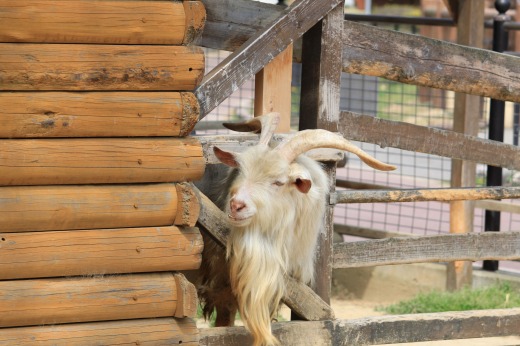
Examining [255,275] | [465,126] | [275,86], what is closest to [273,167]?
[255,275]

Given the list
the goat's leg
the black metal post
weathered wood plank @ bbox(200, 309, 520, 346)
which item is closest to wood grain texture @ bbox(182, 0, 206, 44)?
weathered wood plank @ bbox(200, 309, 520, 346)

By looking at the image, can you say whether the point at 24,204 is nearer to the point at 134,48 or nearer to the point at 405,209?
the point at 134,48

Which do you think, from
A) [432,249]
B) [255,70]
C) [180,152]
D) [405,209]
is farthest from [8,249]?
[405,209]

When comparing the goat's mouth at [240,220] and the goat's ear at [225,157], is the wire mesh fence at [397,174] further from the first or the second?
the goat's mouth at [240,220]

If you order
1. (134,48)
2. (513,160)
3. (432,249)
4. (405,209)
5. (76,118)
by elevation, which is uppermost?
(134,48)

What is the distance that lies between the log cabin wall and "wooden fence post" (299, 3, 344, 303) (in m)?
0.81

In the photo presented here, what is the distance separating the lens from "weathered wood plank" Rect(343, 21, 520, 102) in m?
5.80

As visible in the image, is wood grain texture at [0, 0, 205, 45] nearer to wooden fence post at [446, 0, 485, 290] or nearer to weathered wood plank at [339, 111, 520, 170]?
weathered wood plank at [339, 111, 520, 170]

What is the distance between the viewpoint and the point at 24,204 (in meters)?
4.81

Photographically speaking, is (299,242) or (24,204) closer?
(24,204)

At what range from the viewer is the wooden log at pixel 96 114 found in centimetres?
476

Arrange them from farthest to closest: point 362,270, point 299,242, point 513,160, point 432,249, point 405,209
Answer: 1. point 405,209
2. point 362,270
3. point 513,160
4. point 432,249
5. point 299,242

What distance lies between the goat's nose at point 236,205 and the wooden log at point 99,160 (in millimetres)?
218

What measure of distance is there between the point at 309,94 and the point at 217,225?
3.01 feet
